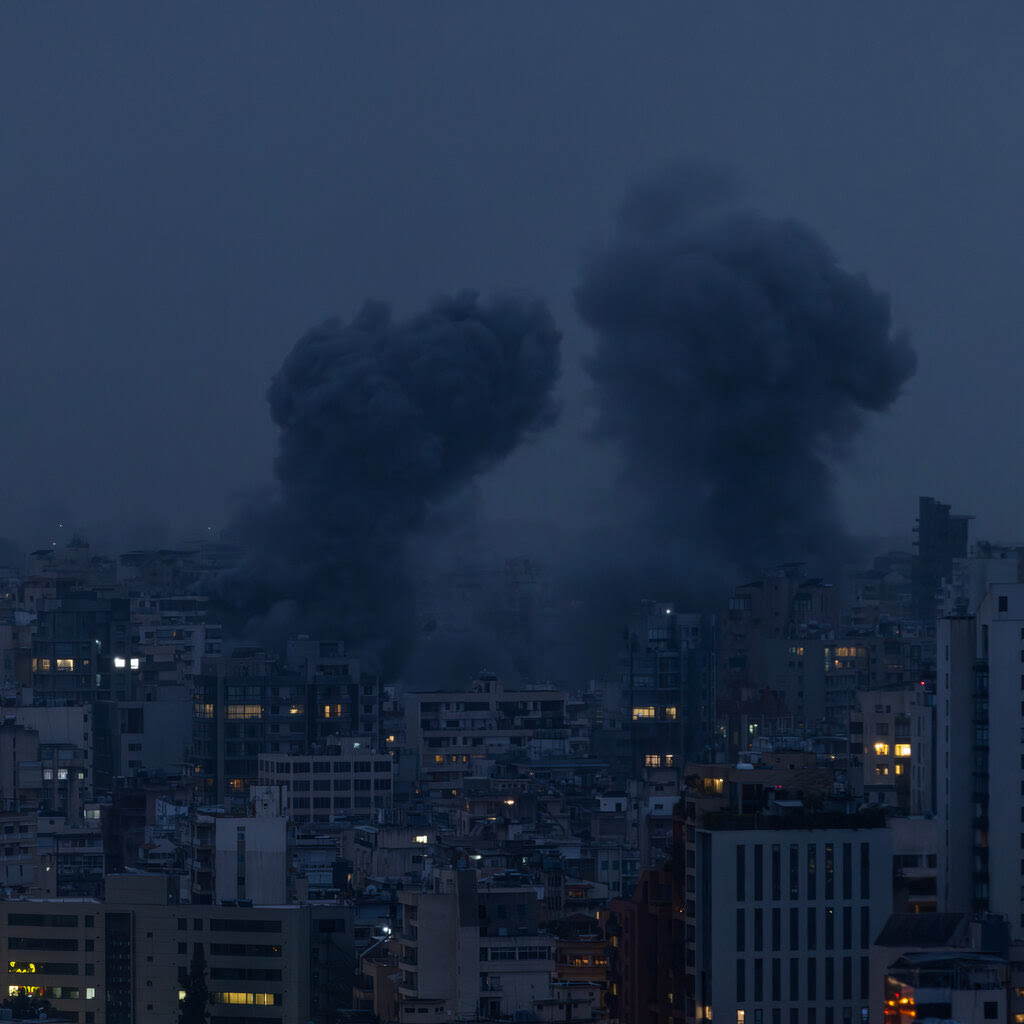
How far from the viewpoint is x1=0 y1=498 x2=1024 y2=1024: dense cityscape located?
112 feet

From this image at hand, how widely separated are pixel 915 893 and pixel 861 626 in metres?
54.0

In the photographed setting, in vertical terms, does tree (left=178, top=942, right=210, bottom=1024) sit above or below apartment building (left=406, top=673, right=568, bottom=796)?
below

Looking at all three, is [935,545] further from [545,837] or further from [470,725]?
[545,837]

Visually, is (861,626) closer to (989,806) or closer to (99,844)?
(99,844)

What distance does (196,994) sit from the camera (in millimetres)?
39656

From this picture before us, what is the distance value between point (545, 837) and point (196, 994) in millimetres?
14863

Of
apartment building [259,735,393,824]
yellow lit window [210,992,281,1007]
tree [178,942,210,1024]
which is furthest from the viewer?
apartment building [259,735,393,824]

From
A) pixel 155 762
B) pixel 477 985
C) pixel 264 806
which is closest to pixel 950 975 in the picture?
pixel 477 985

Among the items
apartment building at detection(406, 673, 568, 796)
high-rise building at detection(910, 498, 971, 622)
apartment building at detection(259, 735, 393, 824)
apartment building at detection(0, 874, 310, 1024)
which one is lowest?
apartment building at detection(0, 874, 310, 1024)

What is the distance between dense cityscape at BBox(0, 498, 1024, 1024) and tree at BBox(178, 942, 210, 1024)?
2.6 inches

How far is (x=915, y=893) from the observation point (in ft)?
118

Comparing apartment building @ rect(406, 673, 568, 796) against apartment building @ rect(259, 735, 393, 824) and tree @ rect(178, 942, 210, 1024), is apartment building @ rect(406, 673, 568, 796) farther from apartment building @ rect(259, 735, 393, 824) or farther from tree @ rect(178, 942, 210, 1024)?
tree @ rect(178, 942, 210, 1024)

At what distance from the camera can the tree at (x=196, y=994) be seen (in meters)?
39.5

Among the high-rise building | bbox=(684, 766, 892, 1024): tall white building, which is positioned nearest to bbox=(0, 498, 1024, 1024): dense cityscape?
bbox=(684, 766, 892, 1024): tall white building
